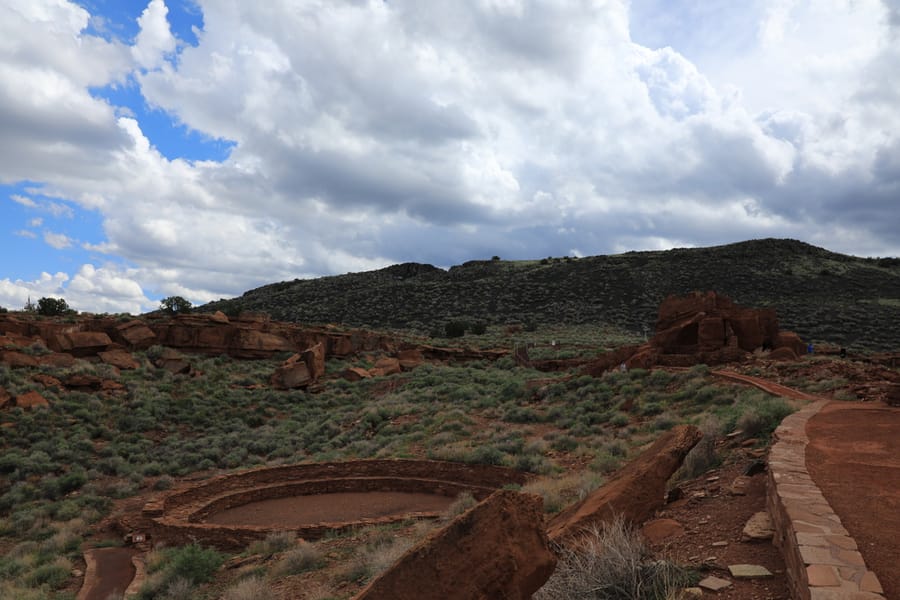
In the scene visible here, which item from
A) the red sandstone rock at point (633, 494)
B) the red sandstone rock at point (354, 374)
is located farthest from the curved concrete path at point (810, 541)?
the red sandstone rock at point (354, 374)

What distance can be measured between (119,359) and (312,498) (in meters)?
18.3

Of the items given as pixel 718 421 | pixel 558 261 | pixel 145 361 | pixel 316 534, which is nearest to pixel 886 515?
pixel 718 421

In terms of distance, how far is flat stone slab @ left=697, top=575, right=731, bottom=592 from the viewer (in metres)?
4.43

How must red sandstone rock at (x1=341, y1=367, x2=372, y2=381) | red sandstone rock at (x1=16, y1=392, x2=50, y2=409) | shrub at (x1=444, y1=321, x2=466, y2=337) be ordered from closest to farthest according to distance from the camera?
1. red sandstone rock at (x1=16, y1=392, x2=50, y2=409)
2. red sandstone rock at (x1=341, y1=367, x2=372, y2=381)
3. shrub at (x1=444, y1=321, x2=466, y2=337)

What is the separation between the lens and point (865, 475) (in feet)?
20.9

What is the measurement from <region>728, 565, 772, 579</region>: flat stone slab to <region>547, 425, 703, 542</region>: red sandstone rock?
4.63ft

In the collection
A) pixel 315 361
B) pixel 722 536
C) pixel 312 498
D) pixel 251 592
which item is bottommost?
pixel 312 498

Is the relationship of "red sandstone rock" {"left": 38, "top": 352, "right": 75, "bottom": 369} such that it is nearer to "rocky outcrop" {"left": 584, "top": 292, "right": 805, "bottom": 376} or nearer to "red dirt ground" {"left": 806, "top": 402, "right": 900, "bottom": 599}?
"rocky outcrop" {"left": 584, "top": 292, "right": 805, "bottom": 376}

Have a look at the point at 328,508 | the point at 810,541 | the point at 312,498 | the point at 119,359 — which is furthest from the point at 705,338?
the point at 119,359

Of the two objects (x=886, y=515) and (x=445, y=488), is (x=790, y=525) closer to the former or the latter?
(x=886, y=515)

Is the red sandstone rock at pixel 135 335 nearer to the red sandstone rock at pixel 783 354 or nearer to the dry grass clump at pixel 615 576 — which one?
the red sandstone rock at pixel 783 354

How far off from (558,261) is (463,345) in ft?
152

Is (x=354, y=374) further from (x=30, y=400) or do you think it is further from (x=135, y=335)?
(x=30, y=400)

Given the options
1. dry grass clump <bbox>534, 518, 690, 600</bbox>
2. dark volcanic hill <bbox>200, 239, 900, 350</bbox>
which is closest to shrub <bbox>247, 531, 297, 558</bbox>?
dry grass clump <bbox>534, 518, 690, 600</bbox>
